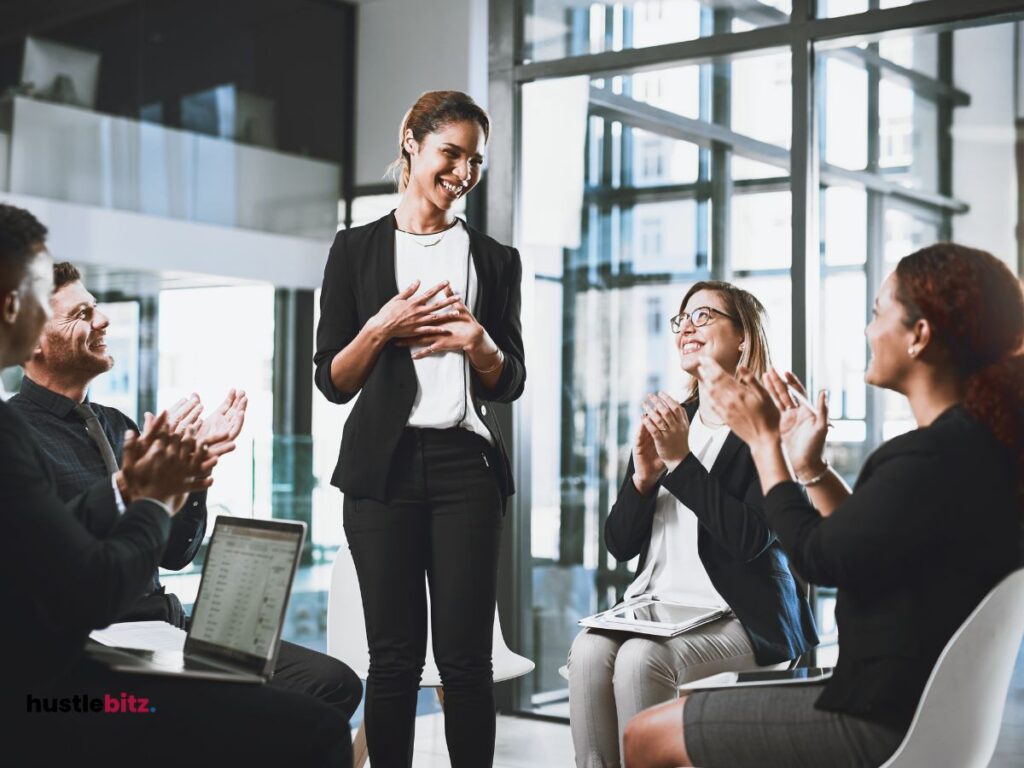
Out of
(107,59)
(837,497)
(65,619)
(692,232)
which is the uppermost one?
(107,59)

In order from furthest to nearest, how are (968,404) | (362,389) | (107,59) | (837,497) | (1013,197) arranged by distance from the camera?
(107,59)
(1013,197)
(362,389)
(837,497)
(968,404)

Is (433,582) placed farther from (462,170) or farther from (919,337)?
(919,337)

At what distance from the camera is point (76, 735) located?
1567mm

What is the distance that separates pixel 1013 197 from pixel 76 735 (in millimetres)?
2941

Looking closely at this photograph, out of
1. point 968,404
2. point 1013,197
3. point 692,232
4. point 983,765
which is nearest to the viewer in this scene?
point 968,404

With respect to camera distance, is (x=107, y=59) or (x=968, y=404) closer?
(x=968, y=404)

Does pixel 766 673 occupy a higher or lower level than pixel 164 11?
lower

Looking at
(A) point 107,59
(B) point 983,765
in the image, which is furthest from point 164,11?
(B) point 983,765

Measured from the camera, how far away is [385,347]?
246cm

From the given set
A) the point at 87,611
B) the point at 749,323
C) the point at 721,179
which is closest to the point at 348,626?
the point at 749,323

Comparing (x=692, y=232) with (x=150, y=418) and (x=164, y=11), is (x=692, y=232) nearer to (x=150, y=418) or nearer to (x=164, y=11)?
(x=150, y=418)

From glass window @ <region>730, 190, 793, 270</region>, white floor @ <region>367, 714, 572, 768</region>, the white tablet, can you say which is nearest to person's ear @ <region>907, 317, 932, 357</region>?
the white tablet

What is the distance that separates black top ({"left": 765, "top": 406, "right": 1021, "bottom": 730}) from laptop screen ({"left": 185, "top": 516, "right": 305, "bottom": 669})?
2.49 feet

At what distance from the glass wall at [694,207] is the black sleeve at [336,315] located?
5.15 feet
